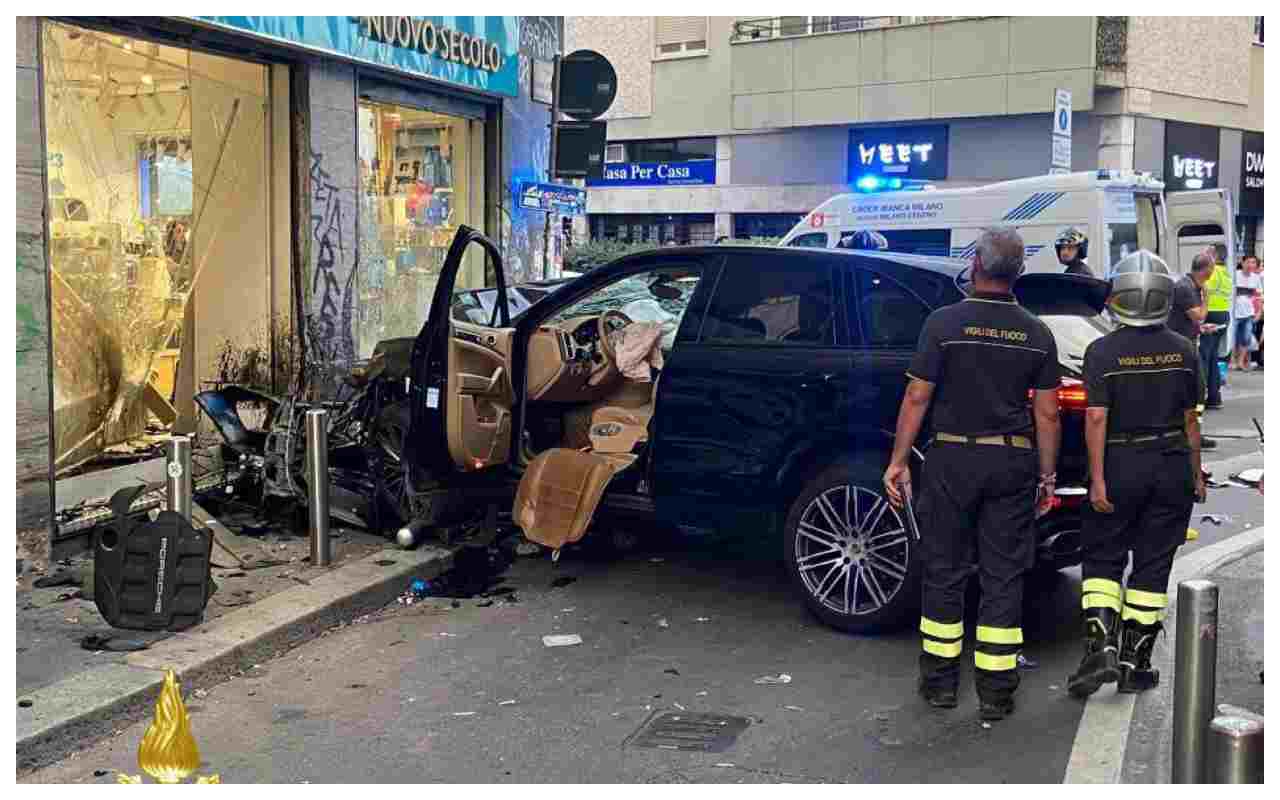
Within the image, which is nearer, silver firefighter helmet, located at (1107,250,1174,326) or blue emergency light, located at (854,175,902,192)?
silver firefighter helmet, located at (1107,250,1174,326)

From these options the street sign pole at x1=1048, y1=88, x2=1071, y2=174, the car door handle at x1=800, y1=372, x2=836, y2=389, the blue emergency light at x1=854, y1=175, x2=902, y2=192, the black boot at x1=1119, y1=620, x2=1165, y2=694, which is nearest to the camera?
the black boot at x1=1119, y1=620, x2=1165, y2=694

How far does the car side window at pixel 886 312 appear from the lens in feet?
20.0

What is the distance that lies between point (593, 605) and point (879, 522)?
1.57 meters

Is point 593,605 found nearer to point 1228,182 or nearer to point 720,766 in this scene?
point 720,766

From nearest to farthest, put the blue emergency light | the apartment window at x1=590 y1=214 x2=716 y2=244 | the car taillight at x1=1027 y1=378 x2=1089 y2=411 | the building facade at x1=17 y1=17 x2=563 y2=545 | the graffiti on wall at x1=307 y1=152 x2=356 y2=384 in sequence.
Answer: the car taillight at x1=1027 y1=378 x2=1089 y2=411
the building facade at x1=17 y1=17 x2=563 y2=545
the graffiti on wall at x1=307 y1=152 x2=356 y2=384
the blue emergency light
the apartment window at x1=590 y1=214 x2=716 y2=244

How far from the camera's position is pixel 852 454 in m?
6.18

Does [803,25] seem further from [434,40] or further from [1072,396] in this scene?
[1072,396]

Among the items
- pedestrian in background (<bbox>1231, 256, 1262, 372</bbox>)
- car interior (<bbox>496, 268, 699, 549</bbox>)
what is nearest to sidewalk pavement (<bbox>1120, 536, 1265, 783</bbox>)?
car interior (<bbox>496, 268, 699, 549</bbox>)

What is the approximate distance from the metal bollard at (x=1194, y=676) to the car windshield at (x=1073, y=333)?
2542 millimetres

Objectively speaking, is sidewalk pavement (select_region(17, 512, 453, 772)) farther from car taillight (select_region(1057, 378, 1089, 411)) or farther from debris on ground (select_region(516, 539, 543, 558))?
car taillight (select_region(1057, 378, 1089, 411))

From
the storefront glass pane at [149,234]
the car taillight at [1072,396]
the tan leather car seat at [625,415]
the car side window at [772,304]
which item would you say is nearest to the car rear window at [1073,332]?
the car taillight at [1072,396]

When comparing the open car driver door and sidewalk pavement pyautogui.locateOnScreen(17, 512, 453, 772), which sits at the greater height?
the open car driver door

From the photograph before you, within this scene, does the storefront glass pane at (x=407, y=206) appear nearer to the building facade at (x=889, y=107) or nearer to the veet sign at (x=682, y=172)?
the building facade at (x=889, y=107)

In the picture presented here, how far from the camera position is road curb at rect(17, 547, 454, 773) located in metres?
5.06
